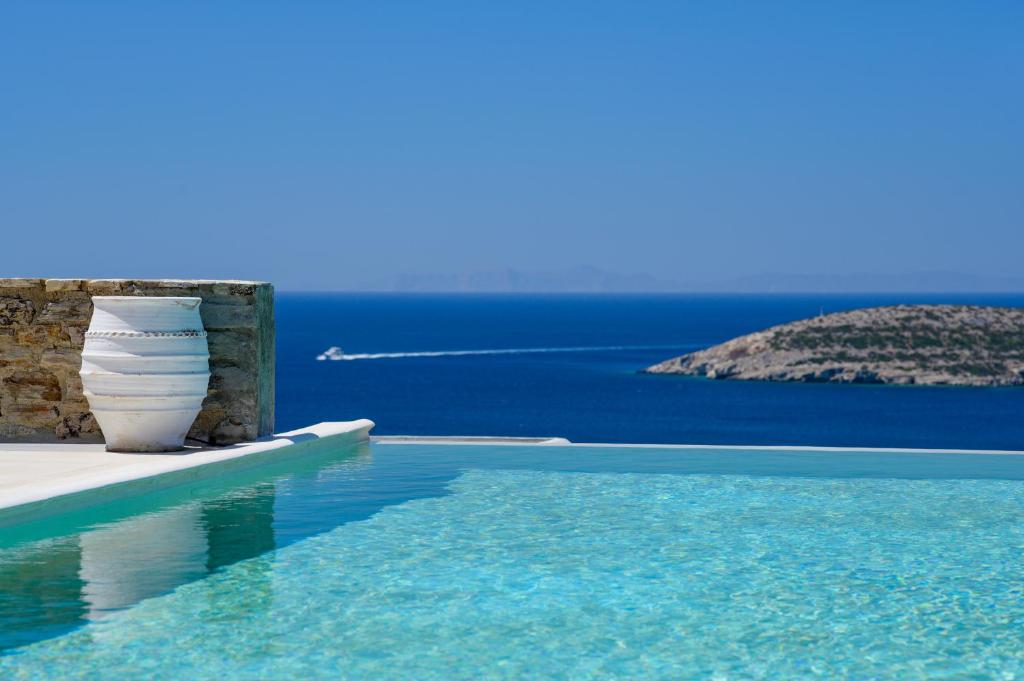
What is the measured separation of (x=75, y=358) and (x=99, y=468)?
5.51 ft

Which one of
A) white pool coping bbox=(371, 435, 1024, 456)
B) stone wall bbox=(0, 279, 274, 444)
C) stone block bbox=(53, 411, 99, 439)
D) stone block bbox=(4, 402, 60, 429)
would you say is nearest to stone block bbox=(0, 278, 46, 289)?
stone wall bbox=(0, 279, 274, 444)

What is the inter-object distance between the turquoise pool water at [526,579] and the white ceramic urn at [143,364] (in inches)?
30.4

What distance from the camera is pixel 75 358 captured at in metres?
9.76

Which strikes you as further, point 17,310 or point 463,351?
point 463,351

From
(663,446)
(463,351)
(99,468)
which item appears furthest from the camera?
(463,351)

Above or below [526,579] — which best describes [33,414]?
above

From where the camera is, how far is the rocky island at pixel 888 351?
11006 cm

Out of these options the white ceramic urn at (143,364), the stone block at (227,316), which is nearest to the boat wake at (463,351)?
the stone block at (227,316)

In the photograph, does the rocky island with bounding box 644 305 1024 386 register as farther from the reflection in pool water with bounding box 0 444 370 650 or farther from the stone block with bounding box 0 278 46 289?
the reflection in pool water with bounding box 0 444 370 650

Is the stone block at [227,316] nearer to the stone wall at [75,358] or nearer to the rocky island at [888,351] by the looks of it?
the stone wall at [75,358]

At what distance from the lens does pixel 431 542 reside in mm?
6832

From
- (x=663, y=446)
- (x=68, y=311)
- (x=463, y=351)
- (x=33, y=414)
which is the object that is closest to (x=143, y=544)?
(x=68, y=311)

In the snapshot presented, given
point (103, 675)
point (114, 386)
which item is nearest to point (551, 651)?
point (103, 675)

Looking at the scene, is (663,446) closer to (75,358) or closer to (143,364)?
(143,364)
